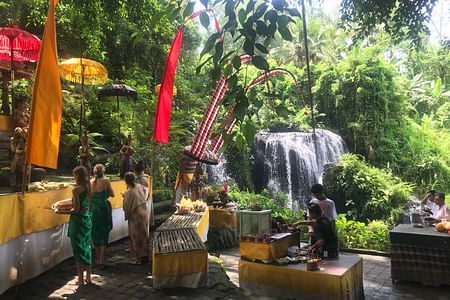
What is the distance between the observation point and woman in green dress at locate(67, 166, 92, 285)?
5.37 meters

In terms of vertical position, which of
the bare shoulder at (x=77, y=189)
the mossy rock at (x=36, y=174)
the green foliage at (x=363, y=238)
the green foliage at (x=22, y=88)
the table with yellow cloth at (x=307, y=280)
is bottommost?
the green foliage at (x=363, y=238)

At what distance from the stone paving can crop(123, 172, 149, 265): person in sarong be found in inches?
14.9

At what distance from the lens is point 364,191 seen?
16281mm

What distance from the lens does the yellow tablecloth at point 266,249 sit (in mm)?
5168

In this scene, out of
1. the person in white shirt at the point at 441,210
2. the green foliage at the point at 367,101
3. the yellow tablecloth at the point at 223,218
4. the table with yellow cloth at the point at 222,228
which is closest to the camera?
the person in white shirt at the point at 441,210

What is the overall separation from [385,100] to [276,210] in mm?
11534

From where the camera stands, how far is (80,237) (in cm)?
549

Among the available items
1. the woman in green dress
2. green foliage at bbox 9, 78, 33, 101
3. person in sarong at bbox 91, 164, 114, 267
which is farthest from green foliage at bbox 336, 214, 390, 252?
green foliage at bbox 9, 78, 33, 101

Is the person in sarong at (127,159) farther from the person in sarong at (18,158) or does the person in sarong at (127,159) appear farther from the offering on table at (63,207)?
the offering on table at (63,207)

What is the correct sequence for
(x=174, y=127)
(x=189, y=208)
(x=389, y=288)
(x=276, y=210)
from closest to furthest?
(x=389, y=288) → (x=189, y=208) → (x=276, y=210) → (x=174, y=127)

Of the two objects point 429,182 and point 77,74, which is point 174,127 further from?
point 429,182

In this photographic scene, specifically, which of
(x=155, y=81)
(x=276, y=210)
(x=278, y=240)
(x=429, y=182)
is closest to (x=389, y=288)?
(x=278, y=240)

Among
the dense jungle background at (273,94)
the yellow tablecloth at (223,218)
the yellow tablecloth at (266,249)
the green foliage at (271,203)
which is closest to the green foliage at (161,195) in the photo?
the dense jungle background at (273,94)

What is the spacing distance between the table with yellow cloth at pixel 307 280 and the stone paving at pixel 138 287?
22cm
